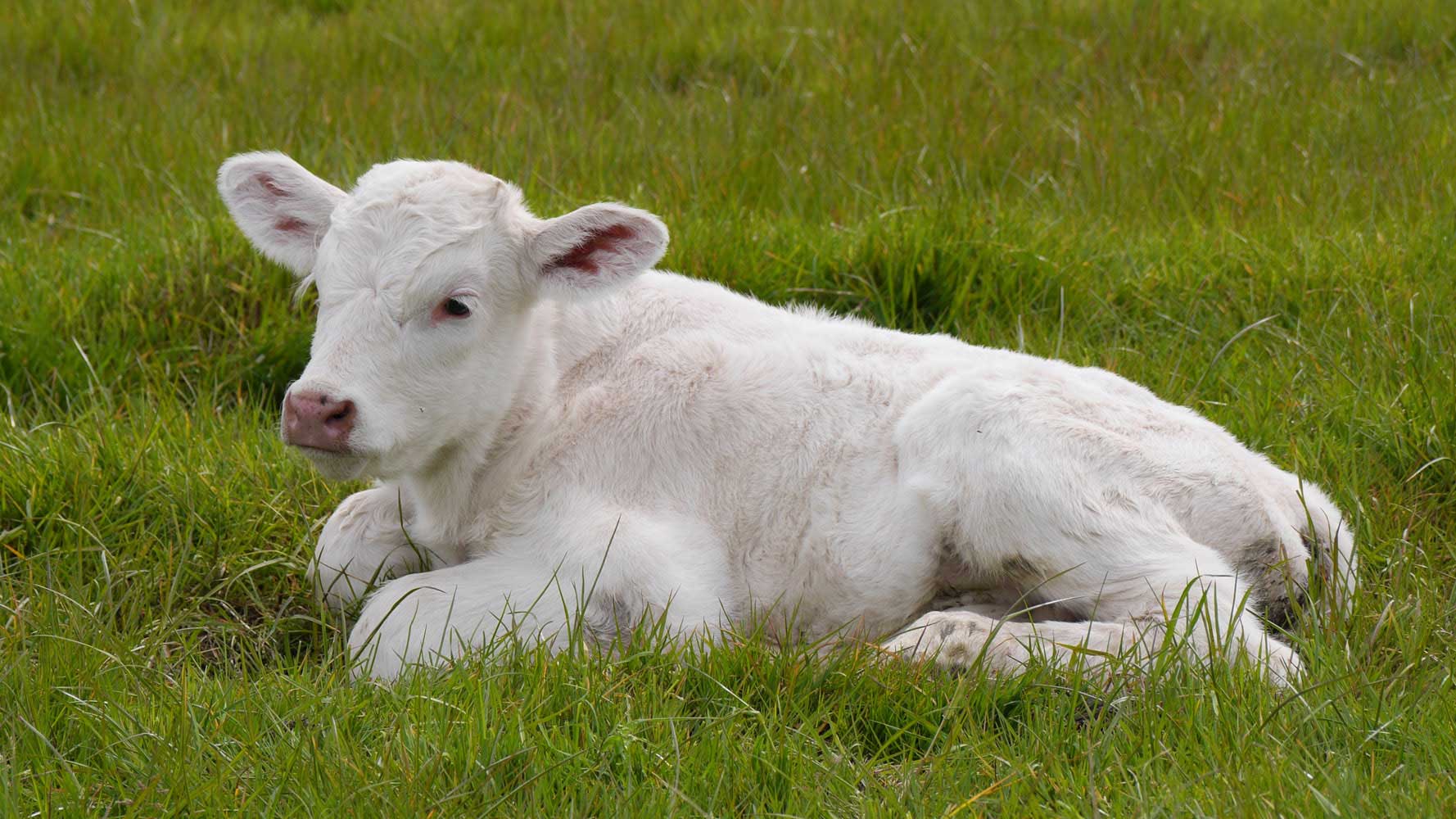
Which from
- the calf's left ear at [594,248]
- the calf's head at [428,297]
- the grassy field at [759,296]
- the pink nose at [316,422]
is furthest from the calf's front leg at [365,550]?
the calf's left ear at [594,248]

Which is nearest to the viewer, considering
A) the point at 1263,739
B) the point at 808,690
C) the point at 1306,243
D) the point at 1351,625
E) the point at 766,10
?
the point at 1263,739

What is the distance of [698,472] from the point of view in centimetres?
472

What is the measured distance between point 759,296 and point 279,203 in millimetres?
2324

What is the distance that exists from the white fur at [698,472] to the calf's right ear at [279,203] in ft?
0.03

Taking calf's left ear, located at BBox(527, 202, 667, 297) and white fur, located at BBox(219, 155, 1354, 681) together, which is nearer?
white fur, located at BBox(219, 155, 1354, 681)

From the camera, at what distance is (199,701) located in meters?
3.78

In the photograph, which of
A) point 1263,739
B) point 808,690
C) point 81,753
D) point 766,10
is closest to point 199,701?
point 81,753

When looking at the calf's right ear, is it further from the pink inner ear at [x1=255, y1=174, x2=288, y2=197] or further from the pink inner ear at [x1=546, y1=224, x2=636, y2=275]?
the pink inner ear at [x1=546, y1=224, x2=636, y2=275]

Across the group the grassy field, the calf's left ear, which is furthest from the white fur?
the grassy field

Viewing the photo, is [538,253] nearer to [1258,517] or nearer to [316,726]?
[316,726]

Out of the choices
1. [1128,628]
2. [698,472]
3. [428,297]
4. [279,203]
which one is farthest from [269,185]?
[1128,628]

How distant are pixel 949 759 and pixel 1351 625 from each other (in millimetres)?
1365

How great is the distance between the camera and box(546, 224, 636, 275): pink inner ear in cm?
454

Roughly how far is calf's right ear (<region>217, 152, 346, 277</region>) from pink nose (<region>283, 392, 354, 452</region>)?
3.00 feet
